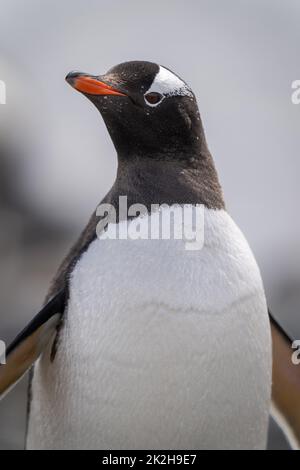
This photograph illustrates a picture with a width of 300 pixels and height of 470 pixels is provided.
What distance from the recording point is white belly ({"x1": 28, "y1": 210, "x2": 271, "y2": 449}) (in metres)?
1.55

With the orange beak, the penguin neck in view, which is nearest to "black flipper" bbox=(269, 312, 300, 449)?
the penguin neck

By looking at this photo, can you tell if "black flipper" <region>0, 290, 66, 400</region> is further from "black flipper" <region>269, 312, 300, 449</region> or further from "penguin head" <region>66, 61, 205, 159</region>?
"black flipper" <region>269, 312, 300, 449</region>

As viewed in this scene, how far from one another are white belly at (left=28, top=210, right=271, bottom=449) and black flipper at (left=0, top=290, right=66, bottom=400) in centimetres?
4

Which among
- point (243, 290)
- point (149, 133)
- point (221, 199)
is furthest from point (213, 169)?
point (243, 290)

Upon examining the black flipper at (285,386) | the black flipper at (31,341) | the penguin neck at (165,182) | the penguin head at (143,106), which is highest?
the penguin head at (143,106)

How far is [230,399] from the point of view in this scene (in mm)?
1598

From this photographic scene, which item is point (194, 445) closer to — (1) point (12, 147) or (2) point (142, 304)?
(2) point (142, 304)

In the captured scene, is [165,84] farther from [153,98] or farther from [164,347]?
[164,347]

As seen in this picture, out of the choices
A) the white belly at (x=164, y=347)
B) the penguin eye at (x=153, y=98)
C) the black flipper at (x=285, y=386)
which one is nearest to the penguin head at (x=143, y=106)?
the penguin eye at (x=153, y=98)

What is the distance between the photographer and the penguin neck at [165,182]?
1.64 m

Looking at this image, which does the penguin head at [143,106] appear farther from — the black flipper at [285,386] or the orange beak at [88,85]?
the black flipper at [285,386]

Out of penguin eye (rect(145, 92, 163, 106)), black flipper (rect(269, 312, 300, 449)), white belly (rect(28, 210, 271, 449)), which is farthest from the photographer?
black flipper (rect(269, 312, 300, 449))

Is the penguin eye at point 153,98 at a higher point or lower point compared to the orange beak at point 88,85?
lower

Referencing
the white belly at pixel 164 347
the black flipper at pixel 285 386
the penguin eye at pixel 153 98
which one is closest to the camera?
the white belly at pixel 164 347
